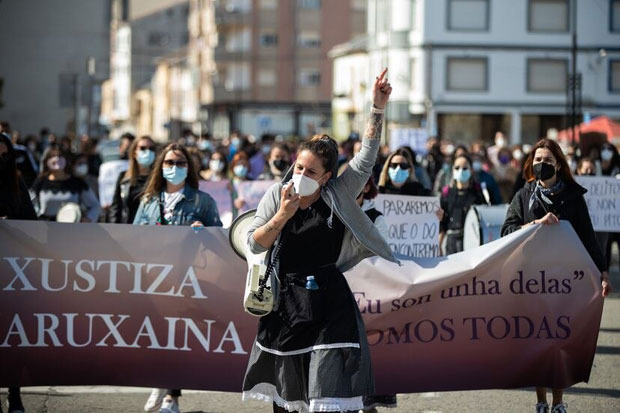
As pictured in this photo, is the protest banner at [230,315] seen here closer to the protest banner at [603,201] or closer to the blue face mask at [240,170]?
the protest banner at [603,201]

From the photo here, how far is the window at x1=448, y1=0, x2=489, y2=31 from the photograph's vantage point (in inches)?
2096

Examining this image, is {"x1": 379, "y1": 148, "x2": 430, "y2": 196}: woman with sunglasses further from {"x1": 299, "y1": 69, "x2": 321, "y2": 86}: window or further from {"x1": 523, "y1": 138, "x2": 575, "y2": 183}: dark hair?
{"x1": 299, "y1": 69, "x2": 321, "y2": 86}: window

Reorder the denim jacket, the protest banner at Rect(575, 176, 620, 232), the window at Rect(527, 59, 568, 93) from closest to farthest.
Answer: the denim jacket → the protest banner at Rect(575, 176, 620, 232) → the window at Rect(527, 59, 568, 93)

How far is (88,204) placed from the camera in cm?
1179

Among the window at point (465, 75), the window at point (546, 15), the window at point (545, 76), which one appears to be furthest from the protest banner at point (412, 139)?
the window at point (546, 15)

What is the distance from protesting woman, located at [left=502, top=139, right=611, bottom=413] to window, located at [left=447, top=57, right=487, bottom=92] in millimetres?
46002

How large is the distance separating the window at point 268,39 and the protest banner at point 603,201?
6296 centimetres

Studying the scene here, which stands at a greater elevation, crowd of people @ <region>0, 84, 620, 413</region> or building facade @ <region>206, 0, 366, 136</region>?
building facade @ <region>206, 0, 366, 136</region>

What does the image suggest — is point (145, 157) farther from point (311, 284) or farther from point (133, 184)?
point (311, 284)

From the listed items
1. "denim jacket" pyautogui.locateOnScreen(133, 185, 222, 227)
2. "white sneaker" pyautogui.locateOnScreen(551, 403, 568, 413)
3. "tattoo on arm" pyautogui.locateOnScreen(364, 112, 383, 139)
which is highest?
"tattoo on arm" pyautogui.locateOnScreen(364, 112, 383, 139)

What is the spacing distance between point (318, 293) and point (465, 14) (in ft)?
160

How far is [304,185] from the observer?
5.54 meters

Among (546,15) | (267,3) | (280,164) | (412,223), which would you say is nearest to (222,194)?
(280,164)

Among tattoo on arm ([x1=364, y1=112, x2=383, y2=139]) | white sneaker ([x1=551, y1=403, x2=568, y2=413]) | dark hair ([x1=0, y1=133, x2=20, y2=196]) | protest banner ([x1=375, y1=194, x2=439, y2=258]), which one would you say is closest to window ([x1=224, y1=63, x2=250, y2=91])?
protest banner ([x1=375, y1=194, x2=439, y2=258])
